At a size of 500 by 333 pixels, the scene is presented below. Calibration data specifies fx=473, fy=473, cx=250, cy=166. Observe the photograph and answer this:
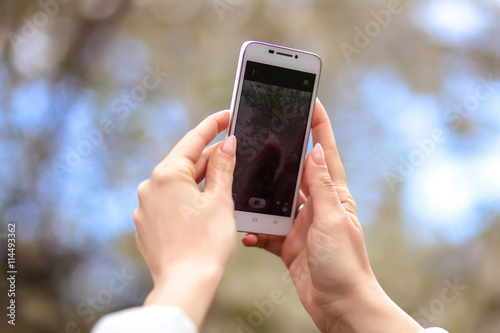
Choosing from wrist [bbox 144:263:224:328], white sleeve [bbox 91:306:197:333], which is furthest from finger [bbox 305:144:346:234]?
white sleeve [bbox 91:306:197:333]

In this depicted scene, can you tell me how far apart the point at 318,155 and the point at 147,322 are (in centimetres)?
48

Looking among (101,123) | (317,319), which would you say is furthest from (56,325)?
(317,319)

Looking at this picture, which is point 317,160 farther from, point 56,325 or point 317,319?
point 56,325

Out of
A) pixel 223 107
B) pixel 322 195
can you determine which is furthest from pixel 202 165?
pixel 223 107

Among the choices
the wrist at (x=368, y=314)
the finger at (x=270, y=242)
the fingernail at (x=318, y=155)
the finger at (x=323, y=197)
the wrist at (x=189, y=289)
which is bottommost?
the wrist at (x=368, y=314)

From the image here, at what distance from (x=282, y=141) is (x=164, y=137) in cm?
99

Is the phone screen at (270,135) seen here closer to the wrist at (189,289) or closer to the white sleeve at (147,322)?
the wrist at (189,289)

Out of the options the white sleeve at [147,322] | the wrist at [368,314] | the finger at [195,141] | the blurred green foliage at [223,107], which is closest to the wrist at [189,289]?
the white sleeve at [147,322]

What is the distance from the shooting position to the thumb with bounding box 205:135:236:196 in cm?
68

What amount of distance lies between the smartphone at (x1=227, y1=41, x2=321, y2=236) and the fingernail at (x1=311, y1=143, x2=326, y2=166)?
1.8 inches

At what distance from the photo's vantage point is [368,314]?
0.76 metres

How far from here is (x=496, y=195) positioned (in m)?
1.96

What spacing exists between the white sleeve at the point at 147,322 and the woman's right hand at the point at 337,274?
37 cm

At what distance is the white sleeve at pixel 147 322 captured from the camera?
17.0 inches
